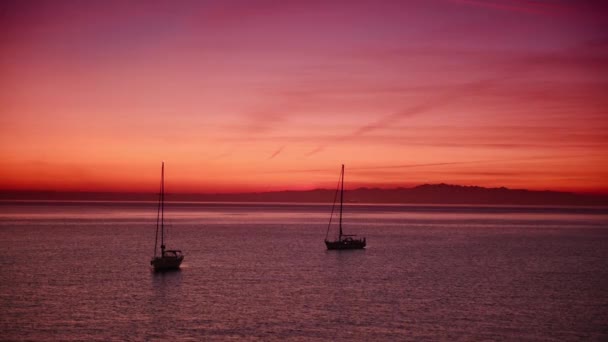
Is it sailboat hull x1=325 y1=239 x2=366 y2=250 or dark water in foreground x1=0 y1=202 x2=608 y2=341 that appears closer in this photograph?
dark water in foreground x1=0 y1=202 x2=608 y2=341

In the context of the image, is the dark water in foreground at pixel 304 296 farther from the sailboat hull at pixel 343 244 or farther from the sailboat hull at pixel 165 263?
the sailboat hull at pixel 343 244

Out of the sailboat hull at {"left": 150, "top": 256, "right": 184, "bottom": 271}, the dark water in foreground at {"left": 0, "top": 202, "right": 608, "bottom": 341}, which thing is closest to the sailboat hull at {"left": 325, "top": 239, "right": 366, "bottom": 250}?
the dark water in foreground at {"left": 0, "top": 202, "right": 608, "bottom": 341}

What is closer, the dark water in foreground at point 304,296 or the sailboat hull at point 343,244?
the dark water in foreground at point 304,296

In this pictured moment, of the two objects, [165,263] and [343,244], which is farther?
[343,244]

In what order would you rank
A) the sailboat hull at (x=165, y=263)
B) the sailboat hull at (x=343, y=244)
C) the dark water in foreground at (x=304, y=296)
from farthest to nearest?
the sailboat hull at (x=343, y=244), the sailboat hull at (x=165, y=263), the dark water in foreground at (x=304, y=296)

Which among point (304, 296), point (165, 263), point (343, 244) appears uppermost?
point (343, 244)

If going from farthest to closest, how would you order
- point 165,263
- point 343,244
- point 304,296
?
1. point 343,244
2. point 165,263
3. point 304,296

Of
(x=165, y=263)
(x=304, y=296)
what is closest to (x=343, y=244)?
(x=165, y=263)

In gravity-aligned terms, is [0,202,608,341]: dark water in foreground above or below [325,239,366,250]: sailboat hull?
below

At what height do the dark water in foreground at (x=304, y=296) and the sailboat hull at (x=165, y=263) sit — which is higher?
the sailboat hull at (x=165, y=263)

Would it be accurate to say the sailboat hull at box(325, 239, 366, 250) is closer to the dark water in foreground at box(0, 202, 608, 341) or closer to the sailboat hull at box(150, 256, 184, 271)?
the dark water in foreground at box(0, 202, 608, 341)

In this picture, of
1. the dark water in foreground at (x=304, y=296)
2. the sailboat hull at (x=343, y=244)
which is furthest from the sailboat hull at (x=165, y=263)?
the sailboat hull at (x=343, y=244)

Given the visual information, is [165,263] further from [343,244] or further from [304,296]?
[343,244]

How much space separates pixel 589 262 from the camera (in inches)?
3868
